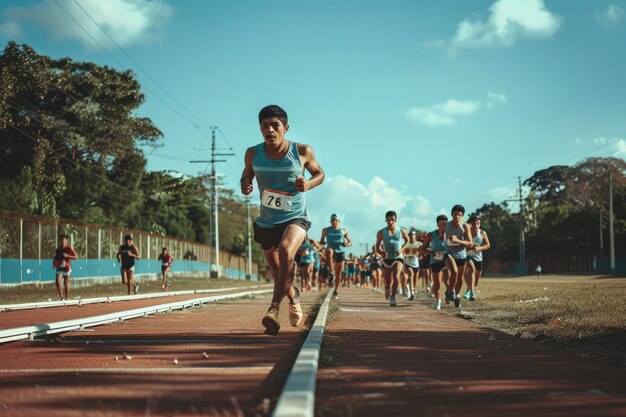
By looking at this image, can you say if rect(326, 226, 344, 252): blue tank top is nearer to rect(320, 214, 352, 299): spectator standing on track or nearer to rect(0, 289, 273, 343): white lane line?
rect(320, 214, 352, 299): spectator standing on track

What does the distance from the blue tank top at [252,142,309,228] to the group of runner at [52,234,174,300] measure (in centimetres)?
1391

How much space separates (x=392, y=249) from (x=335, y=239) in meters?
4.69

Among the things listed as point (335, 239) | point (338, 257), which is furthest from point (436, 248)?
point (335, 239)

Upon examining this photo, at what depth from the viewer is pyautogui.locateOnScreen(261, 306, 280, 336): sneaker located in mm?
8656

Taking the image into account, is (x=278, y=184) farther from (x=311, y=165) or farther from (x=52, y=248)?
(x=52, y=248)

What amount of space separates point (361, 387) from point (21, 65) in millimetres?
42821

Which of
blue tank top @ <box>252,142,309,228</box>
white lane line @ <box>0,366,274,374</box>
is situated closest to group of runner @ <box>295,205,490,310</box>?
blue tank top @ <box>252,142,309,228</box>

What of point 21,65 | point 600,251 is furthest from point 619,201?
point 21,65

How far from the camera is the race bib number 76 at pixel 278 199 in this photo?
901 centimetres

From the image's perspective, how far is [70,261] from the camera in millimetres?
27547

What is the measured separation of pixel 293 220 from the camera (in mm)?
9109

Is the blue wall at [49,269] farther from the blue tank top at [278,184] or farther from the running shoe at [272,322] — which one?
the running shoe at [272,322]

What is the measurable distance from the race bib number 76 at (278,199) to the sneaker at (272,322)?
103 cm

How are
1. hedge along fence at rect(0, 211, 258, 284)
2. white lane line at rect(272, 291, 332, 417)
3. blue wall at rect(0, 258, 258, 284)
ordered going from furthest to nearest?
hedge along fence at rect(0, 211, 258, 284), blue wall at rect(0, 258, 258, 284), white lane line at rect(272, 291, 332, 417)
